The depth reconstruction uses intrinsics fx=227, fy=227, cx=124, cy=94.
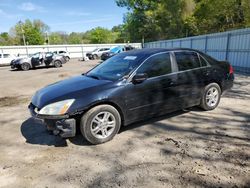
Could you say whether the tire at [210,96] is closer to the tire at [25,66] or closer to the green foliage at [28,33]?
the tire at [25,66]

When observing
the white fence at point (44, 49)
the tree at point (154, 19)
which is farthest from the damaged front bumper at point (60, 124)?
the tree at point (154, 19)

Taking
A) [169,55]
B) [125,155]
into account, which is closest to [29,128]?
[125,155]

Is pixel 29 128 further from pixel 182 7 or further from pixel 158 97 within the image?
pixel 182 7

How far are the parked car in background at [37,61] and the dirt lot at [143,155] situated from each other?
1480 centimetres

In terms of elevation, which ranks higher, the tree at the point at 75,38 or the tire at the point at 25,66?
the tree at the point at 75,38

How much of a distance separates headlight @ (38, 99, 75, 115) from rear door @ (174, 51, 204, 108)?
91.6 inches

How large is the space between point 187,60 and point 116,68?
1621 mm

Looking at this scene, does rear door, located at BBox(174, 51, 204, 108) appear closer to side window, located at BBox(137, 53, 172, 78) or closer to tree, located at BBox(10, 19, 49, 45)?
side window, located at BBox(137, 53, 172, 78)

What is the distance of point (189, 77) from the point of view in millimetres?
4875

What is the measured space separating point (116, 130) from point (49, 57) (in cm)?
1738

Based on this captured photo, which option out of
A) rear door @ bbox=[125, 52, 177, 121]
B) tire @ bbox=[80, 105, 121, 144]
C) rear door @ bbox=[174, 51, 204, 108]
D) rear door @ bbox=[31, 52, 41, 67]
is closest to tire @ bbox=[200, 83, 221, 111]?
rear door @ bbox=[174, 51, 204, 108]

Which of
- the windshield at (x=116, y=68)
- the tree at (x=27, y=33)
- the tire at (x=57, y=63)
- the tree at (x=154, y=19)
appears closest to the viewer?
the windshield at (x=116, y=68)

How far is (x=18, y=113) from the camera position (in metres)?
6.08

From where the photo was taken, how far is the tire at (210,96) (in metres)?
5.23
